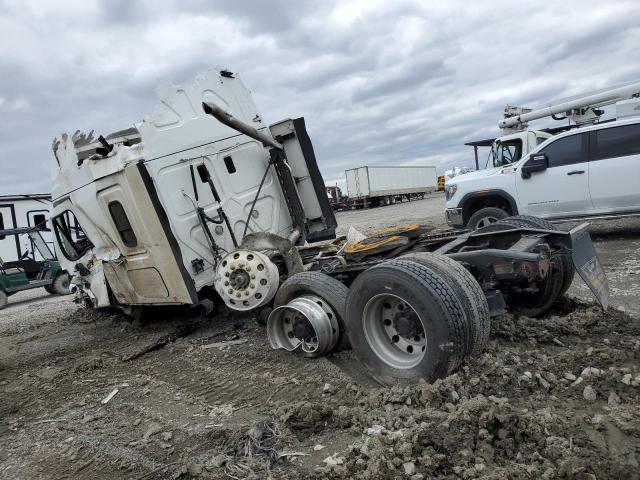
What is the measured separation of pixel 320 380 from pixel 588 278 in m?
2.20

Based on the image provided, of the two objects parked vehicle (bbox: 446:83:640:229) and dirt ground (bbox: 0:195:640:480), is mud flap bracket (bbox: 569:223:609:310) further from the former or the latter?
parked vehicle (bbox: 446:83:640:229)

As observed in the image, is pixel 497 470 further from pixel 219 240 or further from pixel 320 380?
pixel 219 240

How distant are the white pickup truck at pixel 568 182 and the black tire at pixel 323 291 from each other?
5575 mm

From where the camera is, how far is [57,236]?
24.7ft

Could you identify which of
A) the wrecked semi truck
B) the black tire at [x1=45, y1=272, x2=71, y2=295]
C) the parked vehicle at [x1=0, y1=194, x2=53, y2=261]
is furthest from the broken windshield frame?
the wrecked semi truck

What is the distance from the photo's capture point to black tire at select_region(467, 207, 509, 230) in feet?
29.8

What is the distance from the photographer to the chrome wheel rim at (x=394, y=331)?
3.50 m

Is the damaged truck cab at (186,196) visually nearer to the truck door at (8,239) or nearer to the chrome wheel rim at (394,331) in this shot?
the chrome wheel rim at (394,331)

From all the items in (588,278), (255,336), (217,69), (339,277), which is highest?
(217,69)

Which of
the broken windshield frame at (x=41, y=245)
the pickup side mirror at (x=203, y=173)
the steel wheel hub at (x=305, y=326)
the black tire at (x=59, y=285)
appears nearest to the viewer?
the steel wheel hub at (x=305, y=326)

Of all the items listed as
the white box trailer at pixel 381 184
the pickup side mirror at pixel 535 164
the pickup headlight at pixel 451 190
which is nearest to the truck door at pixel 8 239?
the pickup headlight at pixel 451 190

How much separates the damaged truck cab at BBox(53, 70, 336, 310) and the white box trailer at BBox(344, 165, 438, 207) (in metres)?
33.2

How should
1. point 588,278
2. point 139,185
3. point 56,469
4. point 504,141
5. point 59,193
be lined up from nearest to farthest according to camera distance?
point 56,469, point 588,278, point 139,185, point 59,193, point 504,141

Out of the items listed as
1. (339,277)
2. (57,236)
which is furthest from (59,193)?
(339,277)
